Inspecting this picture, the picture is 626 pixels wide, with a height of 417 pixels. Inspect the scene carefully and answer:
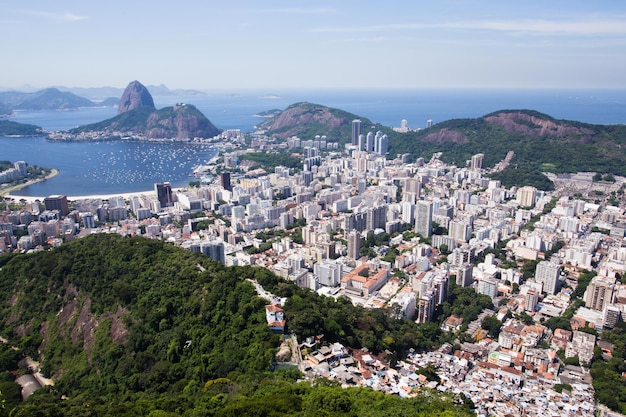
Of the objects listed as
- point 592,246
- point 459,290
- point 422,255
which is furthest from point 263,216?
point 592,246

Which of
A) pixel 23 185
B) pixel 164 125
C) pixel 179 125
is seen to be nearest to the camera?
pixel 23 185

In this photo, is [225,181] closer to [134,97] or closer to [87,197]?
[87,197]

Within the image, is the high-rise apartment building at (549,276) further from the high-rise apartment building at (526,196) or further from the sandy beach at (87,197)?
the sandy beach at (87,197)

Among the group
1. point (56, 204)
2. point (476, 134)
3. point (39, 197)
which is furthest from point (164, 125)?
point (476, 134)

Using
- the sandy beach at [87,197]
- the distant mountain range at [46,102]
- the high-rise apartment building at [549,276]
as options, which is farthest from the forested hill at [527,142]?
the distant mountain range at [46,102]

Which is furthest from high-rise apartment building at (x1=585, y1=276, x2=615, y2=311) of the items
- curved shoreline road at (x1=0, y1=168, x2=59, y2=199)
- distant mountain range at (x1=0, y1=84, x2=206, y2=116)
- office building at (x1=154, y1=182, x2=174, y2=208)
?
distant mountain range at (x1=0, y1=84, x2=206, y2=116)
